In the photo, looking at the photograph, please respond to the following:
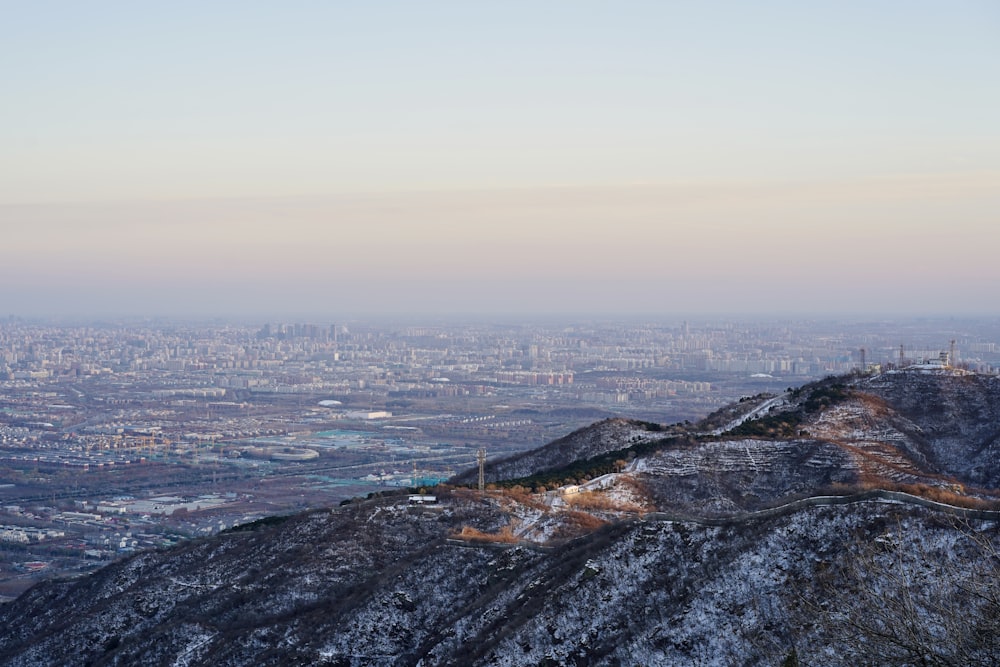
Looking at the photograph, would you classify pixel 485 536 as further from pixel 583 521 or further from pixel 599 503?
pixel 599 503

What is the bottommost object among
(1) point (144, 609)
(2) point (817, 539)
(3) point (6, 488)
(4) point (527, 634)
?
(3) point (6, 488)

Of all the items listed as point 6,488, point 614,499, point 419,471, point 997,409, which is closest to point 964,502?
point 614,499

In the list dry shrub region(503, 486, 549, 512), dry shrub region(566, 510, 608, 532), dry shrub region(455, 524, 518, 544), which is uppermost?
dry shrub region(503, 486, 549, 512)

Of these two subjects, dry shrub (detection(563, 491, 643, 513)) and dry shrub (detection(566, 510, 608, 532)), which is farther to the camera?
dry shrub (detection(563, 491, 643, 513))

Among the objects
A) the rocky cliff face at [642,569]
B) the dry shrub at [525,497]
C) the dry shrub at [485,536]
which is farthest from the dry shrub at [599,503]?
the dry shrub at [485,536]

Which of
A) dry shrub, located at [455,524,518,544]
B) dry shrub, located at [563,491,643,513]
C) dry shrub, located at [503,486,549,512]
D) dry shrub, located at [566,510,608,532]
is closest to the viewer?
dry shrub, located at [455,524,518,544]

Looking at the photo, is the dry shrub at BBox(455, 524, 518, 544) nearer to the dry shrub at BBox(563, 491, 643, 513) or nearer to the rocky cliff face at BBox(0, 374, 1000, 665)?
the rocky cliff face at BBox(0, 374, 1000, 665)

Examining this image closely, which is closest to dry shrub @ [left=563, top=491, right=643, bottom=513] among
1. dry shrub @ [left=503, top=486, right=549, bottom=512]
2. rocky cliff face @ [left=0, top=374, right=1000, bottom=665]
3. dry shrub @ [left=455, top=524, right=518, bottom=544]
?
rocky cliff face @ [left=0, top=374, right=1000, bottom=665]

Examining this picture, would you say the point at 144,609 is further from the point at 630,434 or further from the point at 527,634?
the point at 630,434

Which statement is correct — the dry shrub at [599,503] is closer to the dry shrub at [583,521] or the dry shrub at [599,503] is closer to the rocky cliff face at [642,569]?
the rocky cliff face at [642,569]
